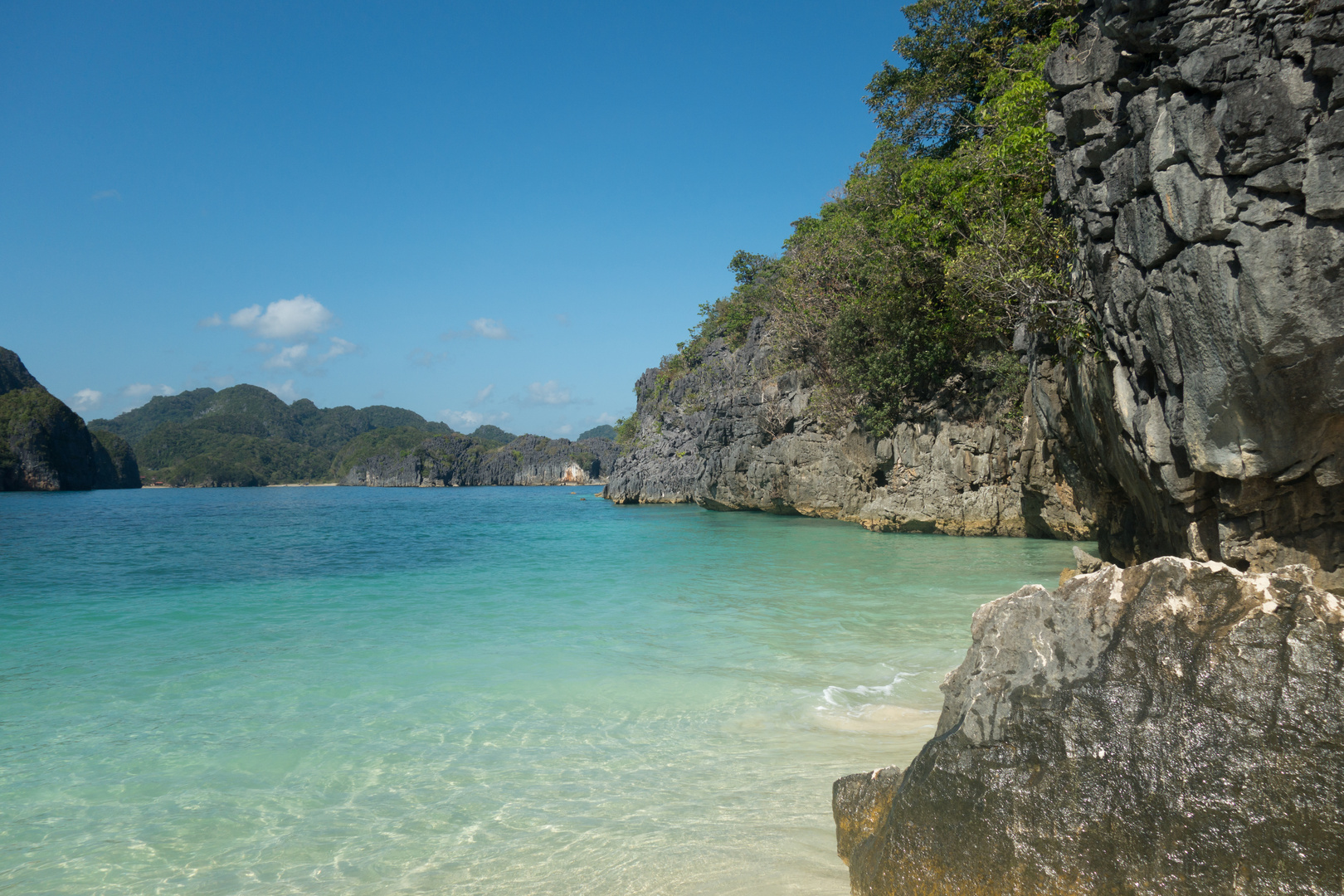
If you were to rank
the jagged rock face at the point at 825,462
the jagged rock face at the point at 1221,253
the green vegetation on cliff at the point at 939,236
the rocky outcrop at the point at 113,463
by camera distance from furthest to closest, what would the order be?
1. the rocky outcrop at the point at 113,463
2. the jagged rock face at the point at 825,462
3. the green vegetation on cliff at the point at 939,236
4. the jagged rock face at the point at 1221,253

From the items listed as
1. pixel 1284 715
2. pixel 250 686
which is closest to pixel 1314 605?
pixel 1284 715

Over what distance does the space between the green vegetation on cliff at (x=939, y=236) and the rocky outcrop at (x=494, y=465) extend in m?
91.5

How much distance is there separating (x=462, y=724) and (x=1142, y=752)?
16.5ft

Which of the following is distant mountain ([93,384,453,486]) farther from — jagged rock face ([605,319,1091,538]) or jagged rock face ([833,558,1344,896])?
jagged rock face ([833,558,1344,896])

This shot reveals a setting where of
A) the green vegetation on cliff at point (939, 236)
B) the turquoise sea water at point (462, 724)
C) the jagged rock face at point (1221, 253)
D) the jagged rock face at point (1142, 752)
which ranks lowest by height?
the turquoise sea water at point (462, 724)

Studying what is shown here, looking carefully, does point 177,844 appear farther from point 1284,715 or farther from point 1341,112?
point 1341,112

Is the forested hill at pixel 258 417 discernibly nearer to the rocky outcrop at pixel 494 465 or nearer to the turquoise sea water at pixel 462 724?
the rocky outcrop at pixel 494 465

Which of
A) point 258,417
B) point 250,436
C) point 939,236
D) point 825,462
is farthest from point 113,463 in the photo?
point 939,236

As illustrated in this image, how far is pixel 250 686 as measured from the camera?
7.06 meters

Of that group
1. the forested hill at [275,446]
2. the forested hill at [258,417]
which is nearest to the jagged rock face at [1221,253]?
the forested hill at [275,446]

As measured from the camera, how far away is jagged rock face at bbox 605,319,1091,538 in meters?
19.2

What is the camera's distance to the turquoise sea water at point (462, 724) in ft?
12.5

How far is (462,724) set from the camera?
5.91 m

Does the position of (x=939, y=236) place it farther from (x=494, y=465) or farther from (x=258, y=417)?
(x=258, y=417)
